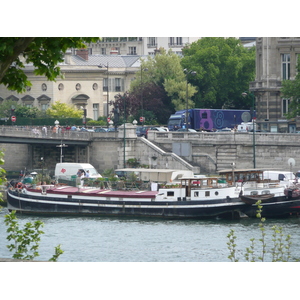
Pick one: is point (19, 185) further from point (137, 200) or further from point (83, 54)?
point (83, 54)

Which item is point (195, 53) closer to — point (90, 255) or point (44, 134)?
point (44, 134)

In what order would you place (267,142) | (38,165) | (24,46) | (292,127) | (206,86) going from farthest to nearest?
(206,86) → (38,165) → (292,127) → (267,142) → (24,46)

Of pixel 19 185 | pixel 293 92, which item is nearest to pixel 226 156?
pixel 293 92

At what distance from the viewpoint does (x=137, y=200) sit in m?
44.6

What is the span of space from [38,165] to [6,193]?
12.8 metres

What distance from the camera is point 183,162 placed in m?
55.2

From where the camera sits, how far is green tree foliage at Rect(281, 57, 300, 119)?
174 ft

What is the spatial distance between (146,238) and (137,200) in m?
8.03

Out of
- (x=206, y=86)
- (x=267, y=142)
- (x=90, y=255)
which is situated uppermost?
(x=206, y=86)

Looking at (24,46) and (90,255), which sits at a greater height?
(24,46)

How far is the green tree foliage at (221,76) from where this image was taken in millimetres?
79000

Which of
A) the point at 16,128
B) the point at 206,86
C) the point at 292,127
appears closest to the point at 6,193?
the point at 16,128

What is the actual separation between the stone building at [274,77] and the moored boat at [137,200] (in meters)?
11.5

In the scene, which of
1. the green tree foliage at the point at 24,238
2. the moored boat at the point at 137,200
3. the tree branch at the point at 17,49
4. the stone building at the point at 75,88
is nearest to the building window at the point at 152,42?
the stone building at the point at 75,88
